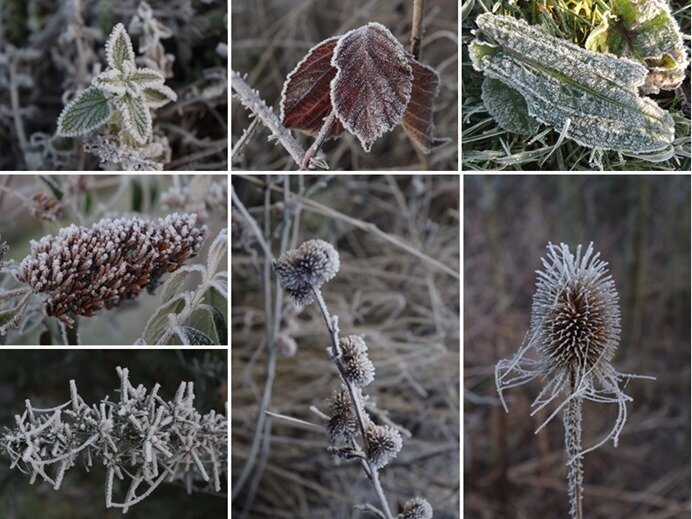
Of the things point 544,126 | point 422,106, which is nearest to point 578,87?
point 544,126

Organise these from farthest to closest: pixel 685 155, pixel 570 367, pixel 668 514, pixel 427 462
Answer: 1. pixel 668 514
2. pixel 427 462
3. pixel 685 155
4. pixel 570 367

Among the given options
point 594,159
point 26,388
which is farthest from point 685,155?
point 26,388

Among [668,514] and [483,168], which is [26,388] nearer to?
[483,168]

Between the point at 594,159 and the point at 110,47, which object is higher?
the point at 110,47

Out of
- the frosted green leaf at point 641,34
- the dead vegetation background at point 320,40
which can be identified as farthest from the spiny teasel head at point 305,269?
the frosted green leaf at point 641,34

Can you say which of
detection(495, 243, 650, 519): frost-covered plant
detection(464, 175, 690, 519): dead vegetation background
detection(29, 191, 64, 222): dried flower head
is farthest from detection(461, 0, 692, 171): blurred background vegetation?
detection(29, 191, 64, 222): dried flower head

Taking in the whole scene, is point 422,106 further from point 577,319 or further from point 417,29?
point 577,319

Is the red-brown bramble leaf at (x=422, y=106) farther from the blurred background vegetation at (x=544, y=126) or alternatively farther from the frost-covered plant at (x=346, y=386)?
the frost-covered plant at (x=346, y=386)
